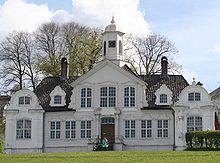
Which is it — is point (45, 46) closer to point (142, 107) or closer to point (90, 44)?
point (90, 44)

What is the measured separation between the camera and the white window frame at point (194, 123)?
1833 inches

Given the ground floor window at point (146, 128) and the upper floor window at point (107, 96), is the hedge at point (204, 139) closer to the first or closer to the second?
the ground floor window at point (146, 128)

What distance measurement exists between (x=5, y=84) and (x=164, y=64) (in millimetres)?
18891

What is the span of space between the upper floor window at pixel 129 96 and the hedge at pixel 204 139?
872 cm

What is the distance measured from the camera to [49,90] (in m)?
51.1

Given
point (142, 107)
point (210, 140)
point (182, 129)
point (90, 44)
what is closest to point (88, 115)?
point (142, 107)

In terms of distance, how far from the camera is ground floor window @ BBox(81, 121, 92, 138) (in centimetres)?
4820

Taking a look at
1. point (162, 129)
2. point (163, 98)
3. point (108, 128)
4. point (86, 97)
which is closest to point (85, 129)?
point (108, 128)

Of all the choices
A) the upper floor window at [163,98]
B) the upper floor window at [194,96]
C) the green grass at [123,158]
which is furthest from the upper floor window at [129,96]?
the green grass at [123,158]

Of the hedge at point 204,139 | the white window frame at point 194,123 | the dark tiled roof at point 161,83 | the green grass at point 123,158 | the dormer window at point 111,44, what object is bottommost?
the green grass at point 123,158

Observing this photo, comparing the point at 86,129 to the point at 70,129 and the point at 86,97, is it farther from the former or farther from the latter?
the point at 86,97

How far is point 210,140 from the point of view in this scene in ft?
125

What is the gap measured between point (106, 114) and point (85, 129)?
227 centimetres

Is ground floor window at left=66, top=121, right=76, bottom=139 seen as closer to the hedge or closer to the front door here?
the front door
